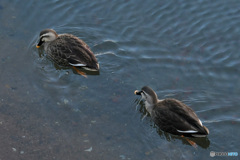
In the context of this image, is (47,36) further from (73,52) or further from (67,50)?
(73,52)

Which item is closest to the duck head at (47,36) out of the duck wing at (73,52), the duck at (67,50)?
the duck at (67,50)

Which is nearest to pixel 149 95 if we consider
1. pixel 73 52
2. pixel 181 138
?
pixel 181 138

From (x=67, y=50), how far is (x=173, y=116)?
407 cm

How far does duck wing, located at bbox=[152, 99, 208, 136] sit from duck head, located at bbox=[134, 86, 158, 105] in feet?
0.84

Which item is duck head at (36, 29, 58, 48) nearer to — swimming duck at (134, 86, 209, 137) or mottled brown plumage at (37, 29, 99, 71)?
mottled brown plumage at (37, 29, 99, 71)

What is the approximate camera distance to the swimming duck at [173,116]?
9625 mm

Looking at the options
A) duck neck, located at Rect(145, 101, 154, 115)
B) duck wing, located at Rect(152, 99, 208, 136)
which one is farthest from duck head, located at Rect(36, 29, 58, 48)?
duck wing, located at Rect(152, 99, 208, 136)

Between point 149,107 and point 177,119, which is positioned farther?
point 149,107

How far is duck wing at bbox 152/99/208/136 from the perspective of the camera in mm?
9613

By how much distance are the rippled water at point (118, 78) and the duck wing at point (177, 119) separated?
322mm

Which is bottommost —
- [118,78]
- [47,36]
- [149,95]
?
[149,95]

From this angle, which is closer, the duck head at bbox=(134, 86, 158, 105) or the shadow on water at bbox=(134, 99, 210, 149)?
the shadow on water at bbox=(134, 99, 210, 149)

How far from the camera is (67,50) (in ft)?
39.0

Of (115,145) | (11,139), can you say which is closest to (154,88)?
(115,145)
